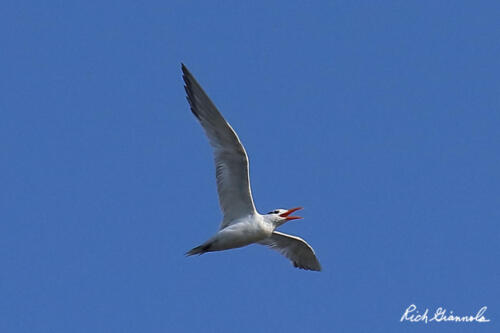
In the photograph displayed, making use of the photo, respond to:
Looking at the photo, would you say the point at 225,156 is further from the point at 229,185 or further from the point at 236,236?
the point at 236,236

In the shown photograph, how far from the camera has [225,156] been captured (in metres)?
15.8

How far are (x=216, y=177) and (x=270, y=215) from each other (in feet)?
4.92

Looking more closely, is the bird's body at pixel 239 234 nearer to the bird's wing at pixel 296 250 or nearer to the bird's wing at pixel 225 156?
the bird's wing at pixel 225 156

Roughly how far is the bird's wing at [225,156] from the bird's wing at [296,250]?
2317 mm

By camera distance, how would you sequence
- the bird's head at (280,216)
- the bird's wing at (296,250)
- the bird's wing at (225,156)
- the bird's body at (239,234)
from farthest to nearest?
the bird's wing at (296,250) < the bird's head at (280,216) < the bird's body at (239,234) < the bird's wing at (225,156)

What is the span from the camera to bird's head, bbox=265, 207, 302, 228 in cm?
1672

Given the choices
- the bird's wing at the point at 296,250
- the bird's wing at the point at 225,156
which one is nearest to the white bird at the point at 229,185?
the bird's wing at the point at 225,156

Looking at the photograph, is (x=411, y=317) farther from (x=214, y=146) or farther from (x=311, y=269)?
(x=214, y=146)

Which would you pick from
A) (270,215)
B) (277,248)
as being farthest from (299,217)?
(277,248)

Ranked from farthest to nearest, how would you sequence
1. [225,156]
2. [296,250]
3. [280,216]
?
[296,250], [280,216], [225,156]

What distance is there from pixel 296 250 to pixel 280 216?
2136 mm

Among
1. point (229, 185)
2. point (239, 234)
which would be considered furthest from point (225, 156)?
point (239, 234)

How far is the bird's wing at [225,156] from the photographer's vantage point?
15539 mm

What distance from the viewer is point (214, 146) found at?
15.8m
